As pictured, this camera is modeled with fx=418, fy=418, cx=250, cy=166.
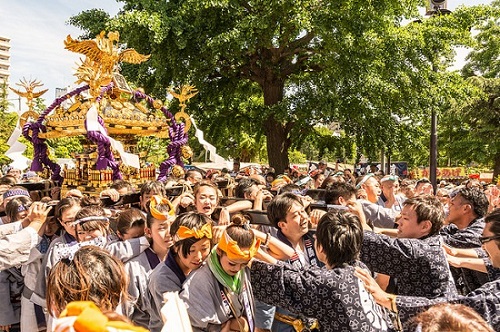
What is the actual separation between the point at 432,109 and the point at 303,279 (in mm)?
11762

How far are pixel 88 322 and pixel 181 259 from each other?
1.42m

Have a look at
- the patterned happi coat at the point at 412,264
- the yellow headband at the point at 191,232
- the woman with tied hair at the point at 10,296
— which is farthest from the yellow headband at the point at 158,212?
the woman with tied hair at the point at 10,296

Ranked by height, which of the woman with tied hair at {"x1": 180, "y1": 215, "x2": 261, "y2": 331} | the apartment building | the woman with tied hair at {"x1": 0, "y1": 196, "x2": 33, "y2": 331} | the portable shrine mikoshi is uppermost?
the apartment building

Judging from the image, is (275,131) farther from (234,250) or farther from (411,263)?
(234,250)

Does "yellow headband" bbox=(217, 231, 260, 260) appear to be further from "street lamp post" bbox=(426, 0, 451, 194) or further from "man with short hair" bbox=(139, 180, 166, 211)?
"street lamp post" bbox=(426, 0, 451, 194)

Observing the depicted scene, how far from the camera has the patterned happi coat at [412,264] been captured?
8.61 ft

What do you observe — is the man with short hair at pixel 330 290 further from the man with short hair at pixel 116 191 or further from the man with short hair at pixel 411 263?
the man with short hair at pixel 116 191

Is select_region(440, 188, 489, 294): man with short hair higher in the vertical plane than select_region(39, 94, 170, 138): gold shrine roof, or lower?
lower

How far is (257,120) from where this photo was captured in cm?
1548

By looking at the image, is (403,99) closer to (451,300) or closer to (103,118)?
(103,118)

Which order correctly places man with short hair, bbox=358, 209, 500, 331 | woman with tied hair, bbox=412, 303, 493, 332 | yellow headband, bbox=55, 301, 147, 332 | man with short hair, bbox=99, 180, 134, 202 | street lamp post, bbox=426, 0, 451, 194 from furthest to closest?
street lamp post, bbox=426, 0, 451, 194, man with short hair, bbox=99, 180, 134, 202, man with short hair, bbox=358, 209, 500, 331, woman with tied hair, bbox=412, 303, 493, 332, yellow headband, bbox=55, 301, 147, 332

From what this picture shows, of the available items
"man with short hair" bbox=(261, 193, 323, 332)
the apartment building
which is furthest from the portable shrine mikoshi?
the apartment building

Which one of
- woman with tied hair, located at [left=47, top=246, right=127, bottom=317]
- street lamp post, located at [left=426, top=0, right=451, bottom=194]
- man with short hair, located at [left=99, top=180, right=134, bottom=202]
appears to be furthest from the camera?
street lamp post, located at [left=426, top=0, right=451, bottom=194]

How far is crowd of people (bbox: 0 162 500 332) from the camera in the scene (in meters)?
1.95
